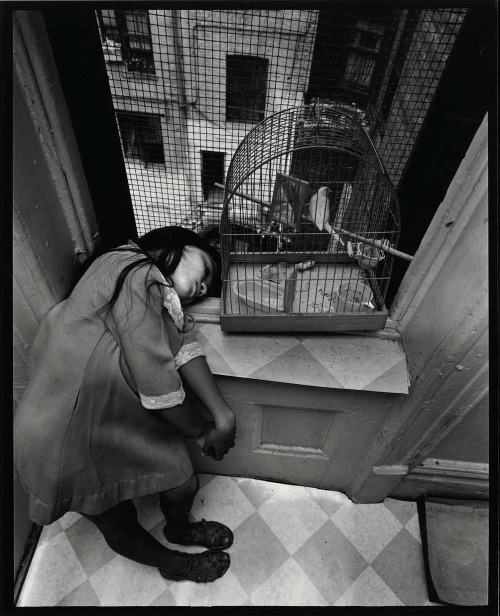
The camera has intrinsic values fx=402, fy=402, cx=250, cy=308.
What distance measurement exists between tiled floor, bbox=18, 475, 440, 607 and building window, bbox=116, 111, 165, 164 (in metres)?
1.25

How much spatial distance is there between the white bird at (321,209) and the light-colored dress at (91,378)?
1.34ft

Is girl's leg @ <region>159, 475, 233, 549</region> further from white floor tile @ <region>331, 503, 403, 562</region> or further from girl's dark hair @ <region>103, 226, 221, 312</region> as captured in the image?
girl's dark hair @ <region>103, 226, 221, 312</region>

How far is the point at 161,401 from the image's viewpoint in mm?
969

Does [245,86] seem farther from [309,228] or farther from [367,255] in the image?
[367,255]

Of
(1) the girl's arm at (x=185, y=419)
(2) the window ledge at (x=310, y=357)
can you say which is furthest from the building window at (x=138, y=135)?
(1) the girl's arm at (x=185, y=419)

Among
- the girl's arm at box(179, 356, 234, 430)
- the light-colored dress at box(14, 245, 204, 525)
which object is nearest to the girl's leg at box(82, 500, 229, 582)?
the light-colored dress at box(14, 245, 204, 525)

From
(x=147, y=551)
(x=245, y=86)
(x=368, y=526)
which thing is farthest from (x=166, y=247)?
(x=368, y=526)

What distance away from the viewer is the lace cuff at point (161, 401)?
0.97 metres

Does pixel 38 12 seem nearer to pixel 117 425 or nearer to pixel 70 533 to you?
pixel 117 425

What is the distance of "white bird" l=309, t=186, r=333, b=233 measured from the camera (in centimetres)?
99

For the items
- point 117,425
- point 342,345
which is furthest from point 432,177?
point 117,425

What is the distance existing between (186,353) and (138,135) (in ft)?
2.30

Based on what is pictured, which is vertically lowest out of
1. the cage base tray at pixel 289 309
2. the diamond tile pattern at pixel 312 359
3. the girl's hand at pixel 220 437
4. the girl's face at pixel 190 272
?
the girl's hand at pixel 220 437

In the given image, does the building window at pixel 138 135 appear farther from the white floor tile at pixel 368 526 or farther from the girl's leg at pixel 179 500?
the white floor tile at pixel 368 526
